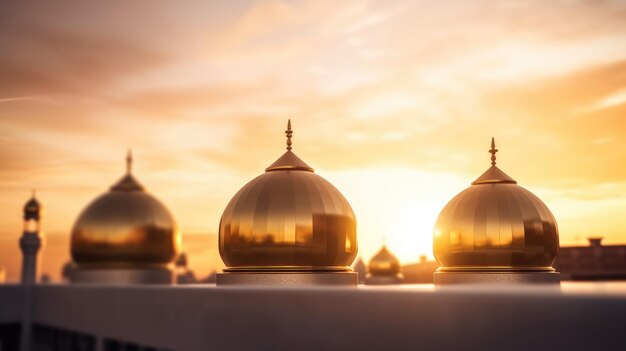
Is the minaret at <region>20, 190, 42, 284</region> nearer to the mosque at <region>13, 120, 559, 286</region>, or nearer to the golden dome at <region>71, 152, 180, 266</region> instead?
the golden dome at <region>71, 152, 180, 266</region>

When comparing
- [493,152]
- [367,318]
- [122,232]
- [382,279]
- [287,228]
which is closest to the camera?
→ [367,318]

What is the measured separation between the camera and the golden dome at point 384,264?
125 ft

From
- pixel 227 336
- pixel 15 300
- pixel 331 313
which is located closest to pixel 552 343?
pixel 331 313

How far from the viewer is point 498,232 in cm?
1503

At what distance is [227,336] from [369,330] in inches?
146

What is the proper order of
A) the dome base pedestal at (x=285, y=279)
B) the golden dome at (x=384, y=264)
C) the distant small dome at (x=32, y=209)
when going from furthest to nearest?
1. the golden dome at (x=384, y=264)
2. the distant small dome at (x=32, y=209)
3. the dome base pedestal at (x=285, y=279)

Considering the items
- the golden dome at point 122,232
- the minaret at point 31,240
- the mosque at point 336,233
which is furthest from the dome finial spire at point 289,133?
the minaret at point 31,240

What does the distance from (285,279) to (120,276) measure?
11.4 meters

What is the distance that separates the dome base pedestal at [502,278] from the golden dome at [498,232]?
0.12 m

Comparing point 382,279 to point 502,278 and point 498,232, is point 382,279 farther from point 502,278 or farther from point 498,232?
point 498,232

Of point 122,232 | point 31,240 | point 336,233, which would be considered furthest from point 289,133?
point 31,240

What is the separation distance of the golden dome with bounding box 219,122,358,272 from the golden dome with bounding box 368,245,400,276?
2290 cm

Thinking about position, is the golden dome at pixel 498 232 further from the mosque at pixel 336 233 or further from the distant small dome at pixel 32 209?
the distant small dome at pixel 32 209

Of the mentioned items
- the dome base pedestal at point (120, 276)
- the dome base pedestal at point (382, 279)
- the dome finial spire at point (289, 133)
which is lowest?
the dome base pedestal at point (382, 279)
